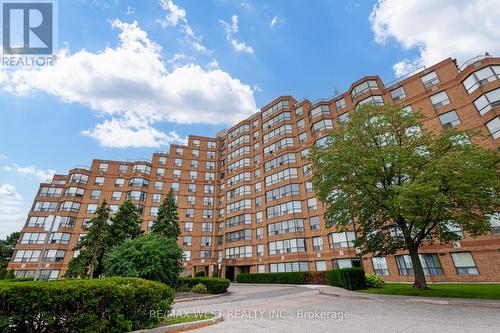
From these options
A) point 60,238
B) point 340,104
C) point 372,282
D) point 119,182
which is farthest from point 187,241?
point 340,104

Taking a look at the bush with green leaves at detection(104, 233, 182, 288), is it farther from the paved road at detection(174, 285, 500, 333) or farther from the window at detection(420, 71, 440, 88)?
the window at detection(420, 71, 440, 88)

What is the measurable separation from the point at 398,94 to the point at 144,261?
35.4 m

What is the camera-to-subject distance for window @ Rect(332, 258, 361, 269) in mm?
29922

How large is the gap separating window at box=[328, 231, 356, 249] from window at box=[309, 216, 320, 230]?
90.1 inches

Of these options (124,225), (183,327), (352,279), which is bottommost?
(183,327)

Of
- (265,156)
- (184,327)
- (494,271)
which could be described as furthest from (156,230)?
(494,271)

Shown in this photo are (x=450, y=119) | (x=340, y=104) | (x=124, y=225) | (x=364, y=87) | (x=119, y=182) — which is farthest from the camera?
(x=119, y=182)

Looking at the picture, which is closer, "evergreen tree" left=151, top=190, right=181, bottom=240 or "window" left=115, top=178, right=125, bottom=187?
"evergreen tree" left=151, top=190, right=181, bottom=240

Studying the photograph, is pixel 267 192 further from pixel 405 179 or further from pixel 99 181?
pixel 99 181

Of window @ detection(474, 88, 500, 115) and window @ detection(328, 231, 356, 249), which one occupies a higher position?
window @ detection(474, 88, 500, 115)

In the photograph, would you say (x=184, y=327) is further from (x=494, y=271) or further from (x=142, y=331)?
(x=494, y=271)

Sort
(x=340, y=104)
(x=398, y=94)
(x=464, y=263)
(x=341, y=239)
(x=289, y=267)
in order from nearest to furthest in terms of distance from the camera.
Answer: (x=464, y=263) < (x=341, y=239) < (x=398, y=94) < (x=289, y=267) < (x=340, y=104)

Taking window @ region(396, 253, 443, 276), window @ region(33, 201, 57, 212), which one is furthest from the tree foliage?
window @ region(33, 201, 57, 212)

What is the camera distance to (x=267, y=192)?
4138 centimetres
